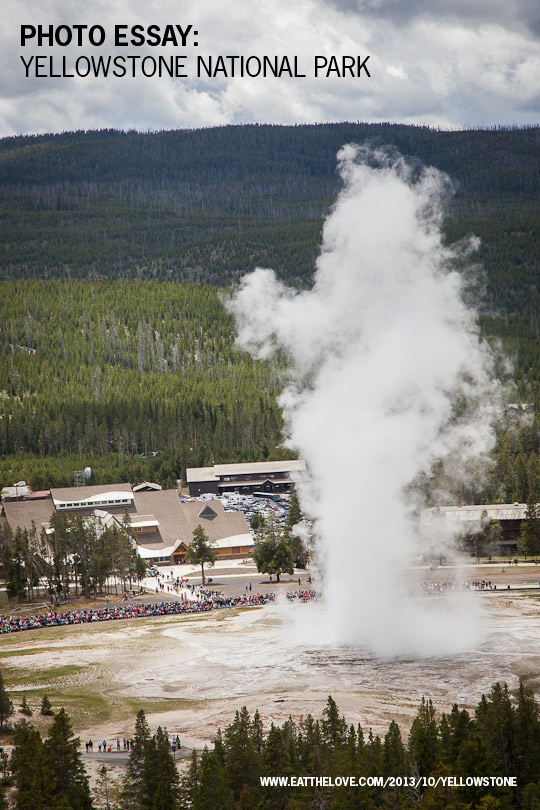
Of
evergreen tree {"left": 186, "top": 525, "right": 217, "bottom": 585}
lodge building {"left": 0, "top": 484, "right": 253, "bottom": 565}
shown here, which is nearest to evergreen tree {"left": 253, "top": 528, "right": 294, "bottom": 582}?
evergreen tree {"left": 186, "top": 525, "right": 217, "bottom": 585}

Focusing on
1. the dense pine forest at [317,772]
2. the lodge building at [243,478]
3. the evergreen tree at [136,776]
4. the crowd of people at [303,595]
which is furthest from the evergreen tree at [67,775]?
the lodge building at [243,478]

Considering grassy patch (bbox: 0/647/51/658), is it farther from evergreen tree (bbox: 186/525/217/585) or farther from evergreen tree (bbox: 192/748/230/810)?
evergreen tree (bbox: 192/748/230/810)

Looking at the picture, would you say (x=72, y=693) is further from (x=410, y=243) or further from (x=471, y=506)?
(x=471, y=506)

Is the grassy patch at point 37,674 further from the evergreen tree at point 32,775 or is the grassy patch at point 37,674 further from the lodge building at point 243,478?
the lodge building at point 243,478

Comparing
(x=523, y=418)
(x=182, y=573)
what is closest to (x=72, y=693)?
(x=182, y=573)

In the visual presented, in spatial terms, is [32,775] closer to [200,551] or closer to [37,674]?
[37,674]
